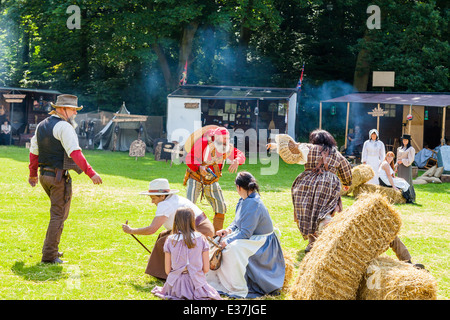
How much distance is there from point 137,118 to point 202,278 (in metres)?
21.5

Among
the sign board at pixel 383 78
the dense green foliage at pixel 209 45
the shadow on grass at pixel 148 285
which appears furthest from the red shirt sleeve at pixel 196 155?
the sign board at pixel 383 78

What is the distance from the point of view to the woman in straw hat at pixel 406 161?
42.8ft

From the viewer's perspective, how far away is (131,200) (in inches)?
461

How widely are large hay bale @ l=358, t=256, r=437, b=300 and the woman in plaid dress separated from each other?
199 cm

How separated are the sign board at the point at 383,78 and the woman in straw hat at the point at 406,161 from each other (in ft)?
52.4

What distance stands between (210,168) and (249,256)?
2144 millimetres

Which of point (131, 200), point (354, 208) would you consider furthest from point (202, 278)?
point (131, 200)

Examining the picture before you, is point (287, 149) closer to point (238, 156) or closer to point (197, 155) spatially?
point (238, 156)

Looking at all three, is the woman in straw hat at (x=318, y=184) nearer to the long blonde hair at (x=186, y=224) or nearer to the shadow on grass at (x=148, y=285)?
the shadow on grass at (x=148, y=285)

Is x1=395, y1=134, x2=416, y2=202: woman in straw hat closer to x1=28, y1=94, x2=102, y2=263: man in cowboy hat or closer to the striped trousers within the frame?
the striped trousers

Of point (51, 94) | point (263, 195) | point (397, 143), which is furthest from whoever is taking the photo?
point (51, 94)

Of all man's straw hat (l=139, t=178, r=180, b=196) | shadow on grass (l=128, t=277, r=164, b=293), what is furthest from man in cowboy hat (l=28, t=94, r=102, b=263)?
shadow on grass (l=128, t=277, r=164, b=293)

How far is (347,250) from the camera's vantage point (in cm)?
497

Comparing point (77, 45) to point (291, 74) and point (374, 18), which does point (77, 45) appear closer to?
point (291, 74)
